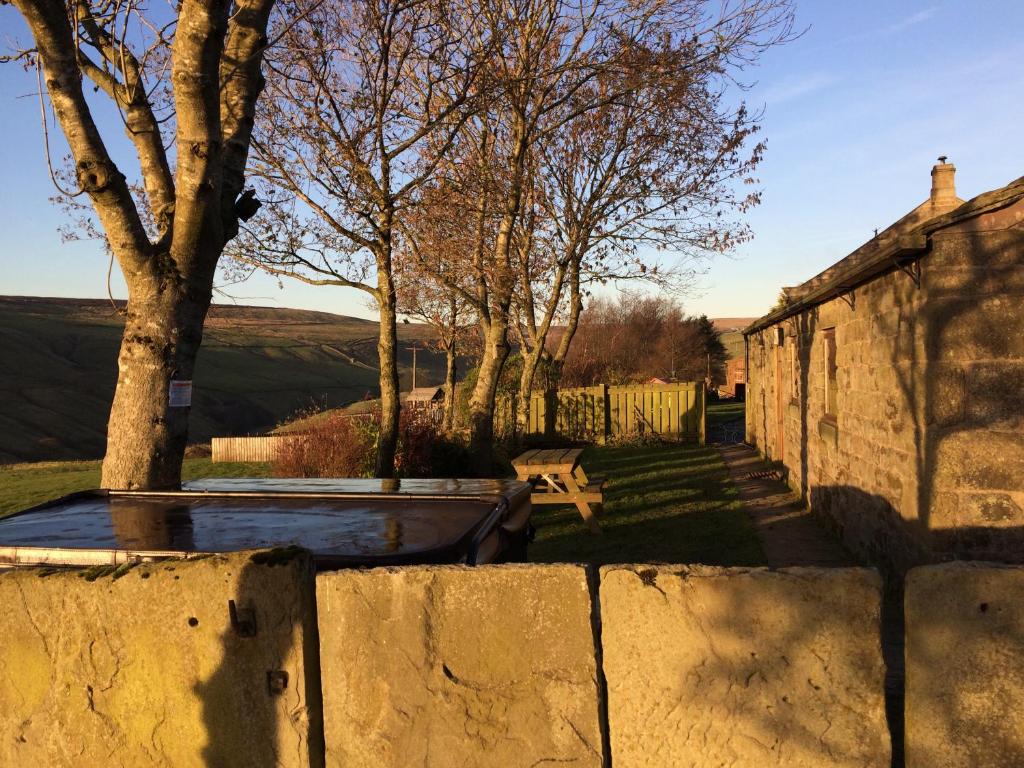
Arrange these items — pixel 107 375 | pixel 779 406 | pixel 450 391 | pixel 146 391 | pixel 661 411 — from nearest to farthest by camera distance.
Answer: pixel 146 391, pixel 779 406, pixel 661 411, pixel 450 391, pixel 107 375

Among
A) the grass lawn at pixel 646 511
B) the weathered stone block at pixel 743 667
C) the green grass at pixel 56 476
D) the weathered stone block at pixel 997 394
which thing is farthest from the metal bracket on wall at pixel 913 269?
the green grass at pixel 56 476

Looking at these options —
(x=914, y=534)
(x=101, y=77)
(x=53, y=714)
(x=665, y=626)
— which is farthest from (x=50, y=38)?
(x=914, y=534)

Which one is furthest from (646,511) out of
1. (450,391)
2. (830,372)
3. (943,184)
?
(450,391)

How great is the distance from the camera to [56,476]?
64.1 ft

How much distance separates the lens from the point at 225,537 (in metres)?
3.63

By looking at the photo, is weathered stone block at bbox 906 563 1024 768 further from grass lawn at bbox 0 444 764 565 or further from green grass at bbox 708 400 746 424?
green grass at bbox 708 400 746 424

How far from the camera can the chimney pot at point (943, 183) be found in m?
11.5

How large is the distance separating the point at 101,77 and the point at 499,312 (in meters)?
8.10

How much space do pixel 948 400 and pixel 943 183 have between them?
24.8ft

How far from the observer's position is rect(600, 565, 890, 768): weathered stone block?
2379mm

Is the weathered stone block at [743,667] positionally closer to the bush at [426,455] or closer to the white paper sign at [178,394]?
the white paper sign at [178,394]

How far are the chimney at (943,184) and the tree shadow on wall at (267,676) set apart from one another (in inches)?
457

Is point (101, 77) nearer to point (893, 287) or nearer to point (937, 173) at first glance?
point (893, 287)

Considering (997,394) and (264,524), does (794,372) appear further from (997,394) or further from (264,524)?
(264,524)
